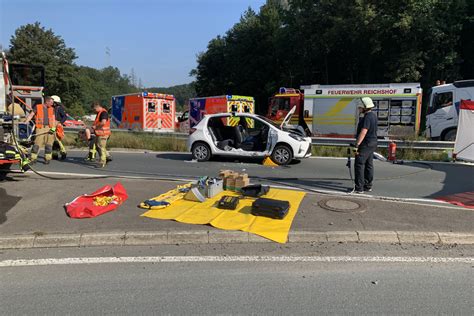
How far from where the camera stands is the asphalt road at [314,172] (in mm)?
8259

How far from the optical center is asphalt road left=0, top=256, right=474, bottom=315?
3328 mm

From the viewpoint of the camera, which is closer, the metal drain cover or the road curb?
the road curb

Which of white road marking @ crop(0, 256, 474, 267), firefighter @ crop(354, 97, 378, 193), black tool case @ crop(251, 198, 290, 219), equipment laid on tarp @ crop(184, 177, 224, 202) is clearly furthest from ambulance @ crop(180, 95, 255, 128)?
white road marking @ crop(0, 256, 474, 267)

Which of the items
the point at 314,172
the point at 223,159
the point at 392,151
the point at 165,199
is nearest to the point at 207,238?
the point at 165,199

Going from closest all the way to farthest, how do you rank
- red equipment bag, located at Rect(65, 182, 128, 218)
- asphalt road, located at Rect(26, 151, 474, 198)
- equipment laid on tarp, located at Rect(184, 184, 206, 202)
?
red equipment bag, located at Rect(65, 182, 128, 218) < equipment laid on tarp, located at Rect(184, 184, 206, 202) < asphalt road, located at Rect(26, 151, 474, 198)

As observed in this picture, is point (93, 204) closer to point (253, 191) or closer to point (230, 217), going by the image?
point (230, 217)

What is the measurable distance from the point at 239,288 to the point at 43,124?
29.1 feet

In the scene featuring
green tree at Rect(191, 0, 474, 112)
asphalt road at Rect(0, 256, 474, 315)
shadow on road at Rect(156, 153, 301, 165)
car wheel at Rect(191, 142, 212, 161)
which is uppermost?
green tree at Rect(191, 0, 474, 112)

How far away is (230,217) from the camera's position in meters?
5.48

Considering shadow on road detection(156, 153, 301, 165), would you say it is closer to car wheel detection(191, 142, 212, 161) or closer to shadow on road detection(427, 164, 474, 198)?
car wheel detection(191, 142, 212, 161)

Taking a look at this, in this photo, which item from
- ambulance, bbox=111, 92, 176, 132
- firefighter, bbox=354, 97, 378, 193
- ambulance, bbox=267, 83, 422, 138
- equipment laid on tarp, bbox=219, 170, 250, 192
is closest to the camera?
equipment laid on tarp, bbox=219, 170, 250, 192

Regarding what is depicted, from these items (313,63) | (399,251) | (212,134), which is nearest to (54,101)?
(212,134)

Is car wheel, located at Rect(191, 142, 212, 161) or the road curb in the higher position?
car wheel, located at Rect(191, 142, 212, 161)

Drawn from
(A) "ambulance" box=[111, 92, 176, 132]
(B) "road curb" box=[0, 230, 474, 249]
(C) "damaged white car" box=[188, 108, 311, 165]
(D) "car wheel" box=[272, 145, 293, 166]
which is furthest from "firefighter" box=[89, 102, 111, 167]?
(A) "ambulance" box=[111, 92, 176, 132]
